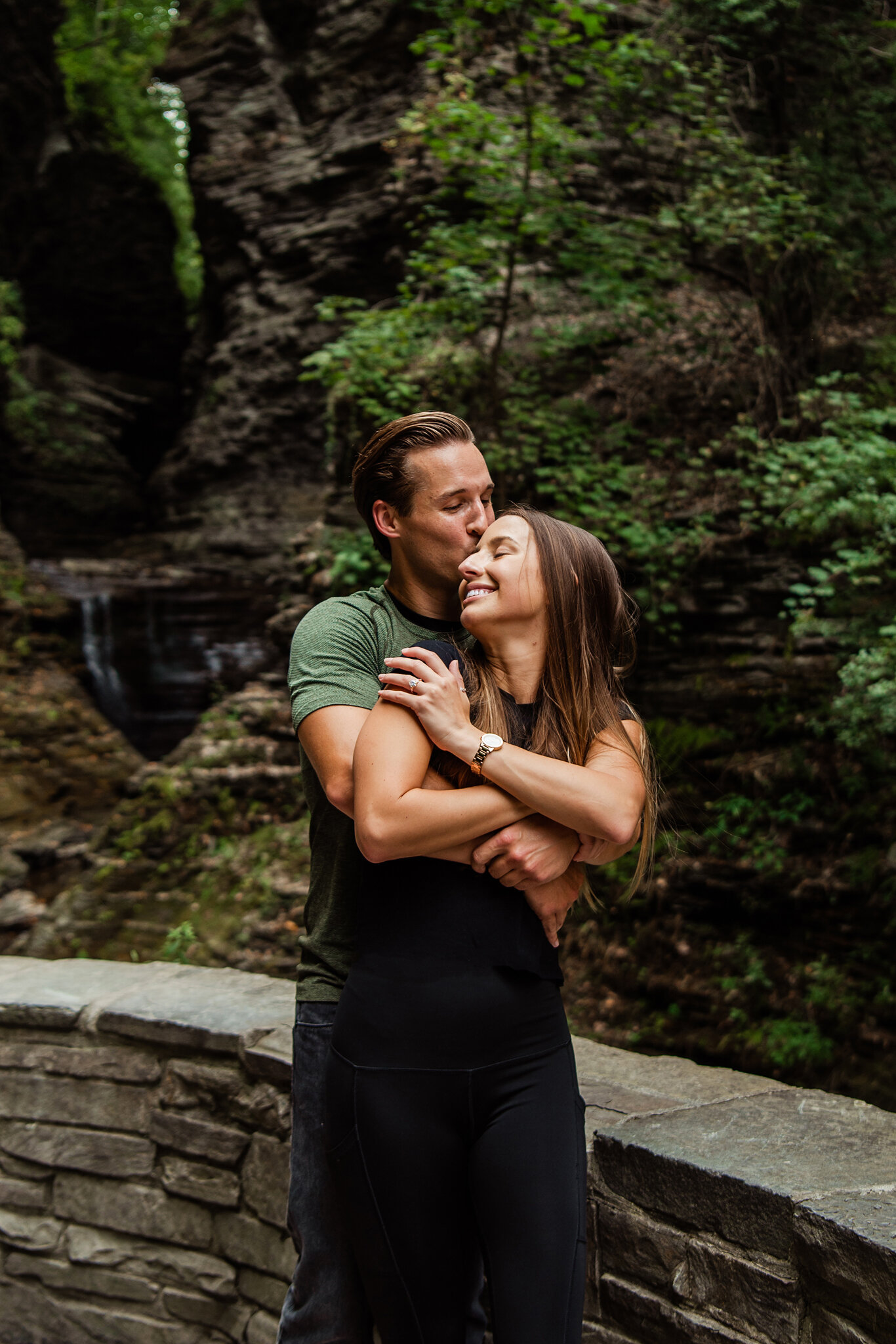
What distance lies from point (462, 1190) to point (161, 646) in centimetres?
1058

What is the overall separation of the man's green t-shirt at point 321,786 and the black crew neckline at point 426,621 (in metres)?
0.07

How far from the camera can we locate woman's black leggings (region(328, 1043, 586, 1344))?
4.27 ft

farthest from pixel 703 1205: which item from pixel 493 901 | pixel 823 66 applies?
pixel 823 66

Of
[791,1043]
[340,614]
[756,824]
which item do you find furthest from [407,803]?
[756,824]

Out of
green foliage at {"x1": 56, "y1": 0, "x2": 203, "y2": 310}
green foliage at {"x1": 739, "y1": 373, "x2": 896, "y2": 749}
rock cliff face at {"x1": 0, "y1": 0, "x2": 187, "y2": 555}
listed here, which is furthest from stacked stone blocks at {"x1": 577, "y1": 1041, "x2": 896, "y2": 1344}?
green foliage at {"x1": 56, "y1": 0, "x2": 203, "y2": 310}

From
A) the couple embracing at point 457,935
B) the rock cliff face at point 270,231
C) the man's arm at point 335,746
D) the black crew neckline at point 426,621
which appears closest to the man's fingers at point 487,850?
the couple embracing at point 457,935

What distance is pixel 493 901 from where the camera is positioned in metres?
1.43

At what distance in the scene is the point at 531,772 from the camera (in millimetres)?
1369

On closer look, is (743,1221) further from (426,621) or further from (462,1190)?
(426,621)

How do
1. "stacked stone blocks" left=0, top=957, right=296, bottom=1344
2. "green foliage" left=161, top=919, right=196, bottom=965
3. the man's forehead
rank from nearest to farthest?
the man's forehead, "stacked stone blocks" left=0, top=957, right=296, bottom=1344, "green foliage" left=161, top=919, right=196, bottom=965

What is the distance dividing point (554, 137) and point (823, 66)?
2.64 m

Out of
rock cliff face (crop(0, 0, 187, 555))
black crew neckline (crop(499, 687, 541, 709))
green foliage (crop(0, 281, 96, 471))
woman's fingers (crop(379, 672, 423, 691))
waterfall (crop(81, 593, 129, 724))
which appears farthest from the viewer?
rock cliff face (crop(0, 0, 187, 555))

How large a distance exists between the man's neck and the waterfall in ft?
33.1

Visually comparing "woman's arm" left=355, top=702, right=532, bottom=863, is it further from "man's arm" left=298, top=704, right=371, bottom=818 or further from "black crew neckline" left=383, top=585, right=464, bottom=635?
"black crew neckline" left=383, top=585, right=464, bottom=635
